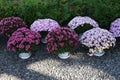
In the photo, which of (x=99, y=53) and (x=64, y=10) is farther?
(x=64, y=10)

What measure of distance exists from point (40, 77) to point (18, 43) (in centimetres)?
81

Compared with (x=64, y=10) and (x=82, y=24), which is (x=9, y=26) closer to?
(x=64, y=10)

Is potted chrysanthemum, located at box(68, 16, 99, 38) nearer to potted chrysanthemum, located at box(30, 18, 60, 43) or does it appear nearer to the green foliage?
the green foliage

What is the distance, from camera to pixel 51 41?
4.93 metres

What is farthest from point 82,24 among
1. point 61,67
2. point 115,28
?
point 61,67

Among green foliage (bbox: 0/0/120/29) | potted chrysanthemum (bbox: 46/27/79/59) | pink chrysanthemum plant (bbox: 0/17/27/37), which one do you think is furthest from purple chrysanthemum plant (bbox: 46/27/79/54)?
pink chrysanthemum plant (bbox: 0/17/27/37)

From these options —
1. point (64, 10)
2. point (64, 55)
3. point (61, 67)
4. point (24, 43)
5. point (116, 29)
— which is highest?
point (64, 10)

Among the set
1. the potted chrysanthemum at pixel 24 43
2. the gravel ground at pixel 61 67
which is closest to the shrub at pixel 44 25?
the potted chrysanthemum at pixel 24 43

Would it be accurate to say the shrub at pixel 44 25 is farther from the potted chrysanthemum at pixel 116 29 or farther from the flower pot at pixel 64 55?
the potted chrysanthemum at pixel 116 29

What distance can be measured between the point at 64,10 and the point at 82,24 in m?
0.71

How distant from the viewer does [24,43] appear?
5.06 m

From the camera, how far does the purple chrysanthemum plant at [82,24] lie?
17.7 ft

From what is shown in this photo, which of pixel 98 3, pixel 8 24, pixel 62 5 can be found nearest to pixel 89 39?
pixel 98 3

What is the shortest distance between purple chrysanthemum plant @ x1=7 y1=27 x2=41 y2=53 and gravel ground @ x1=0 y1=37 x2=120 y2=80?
0.24 meters
